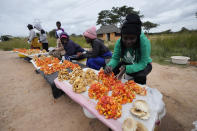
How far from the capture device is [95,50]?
8.11 feet

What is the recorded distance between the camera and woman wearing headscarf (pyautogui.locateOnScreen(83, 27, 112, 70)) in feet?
7.87

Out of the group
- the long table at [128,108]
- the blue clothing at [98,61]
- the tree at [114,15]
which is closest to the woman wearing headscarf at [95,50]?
the blue clothing at [98,61]

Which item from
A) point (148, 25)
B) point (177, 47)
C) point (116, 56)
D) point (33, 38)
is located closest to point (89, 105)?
point (116, 56)

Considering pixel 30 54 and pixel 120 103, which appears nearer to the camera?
pixel 120 103

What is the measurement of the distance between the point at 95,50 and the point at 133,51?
3.83 ft

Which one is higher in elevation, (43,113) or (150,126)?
(150,126)

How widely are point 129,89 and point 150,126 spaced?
1.55 feet

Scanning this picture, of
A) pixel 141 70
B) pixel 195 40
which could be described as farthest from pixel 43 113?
pixel 195 40

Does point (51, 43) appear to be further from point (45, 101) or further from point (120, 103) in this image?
point (120, 103)

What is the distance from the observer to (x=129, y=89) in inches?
48.5

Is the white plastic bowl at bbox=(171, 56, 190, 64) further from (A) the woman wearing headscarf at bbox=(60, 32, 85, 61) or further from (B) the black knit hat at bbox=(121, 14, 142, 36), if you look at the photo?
(A) the woman wearing headscarf at bbox=(60, 32, 85, 61)

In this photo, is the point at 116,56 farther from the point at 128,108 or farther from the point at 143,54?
the point at 128,108

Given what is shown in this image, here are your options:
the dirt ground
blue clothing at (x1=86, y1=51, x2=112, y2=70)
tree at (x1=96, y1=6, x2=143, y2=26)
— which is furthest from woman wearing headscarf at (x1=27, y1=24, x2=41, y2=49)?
tree at (x1=96, y1=6, x2=143, y2=26)

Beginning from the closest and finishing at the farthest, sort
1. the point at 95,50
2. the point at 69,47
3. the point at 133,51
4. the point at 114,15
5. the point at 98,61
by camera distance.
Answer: the point at 133,51
the point at 95,50
the point at 98,61
the point at 69,47
the point at 114,15
